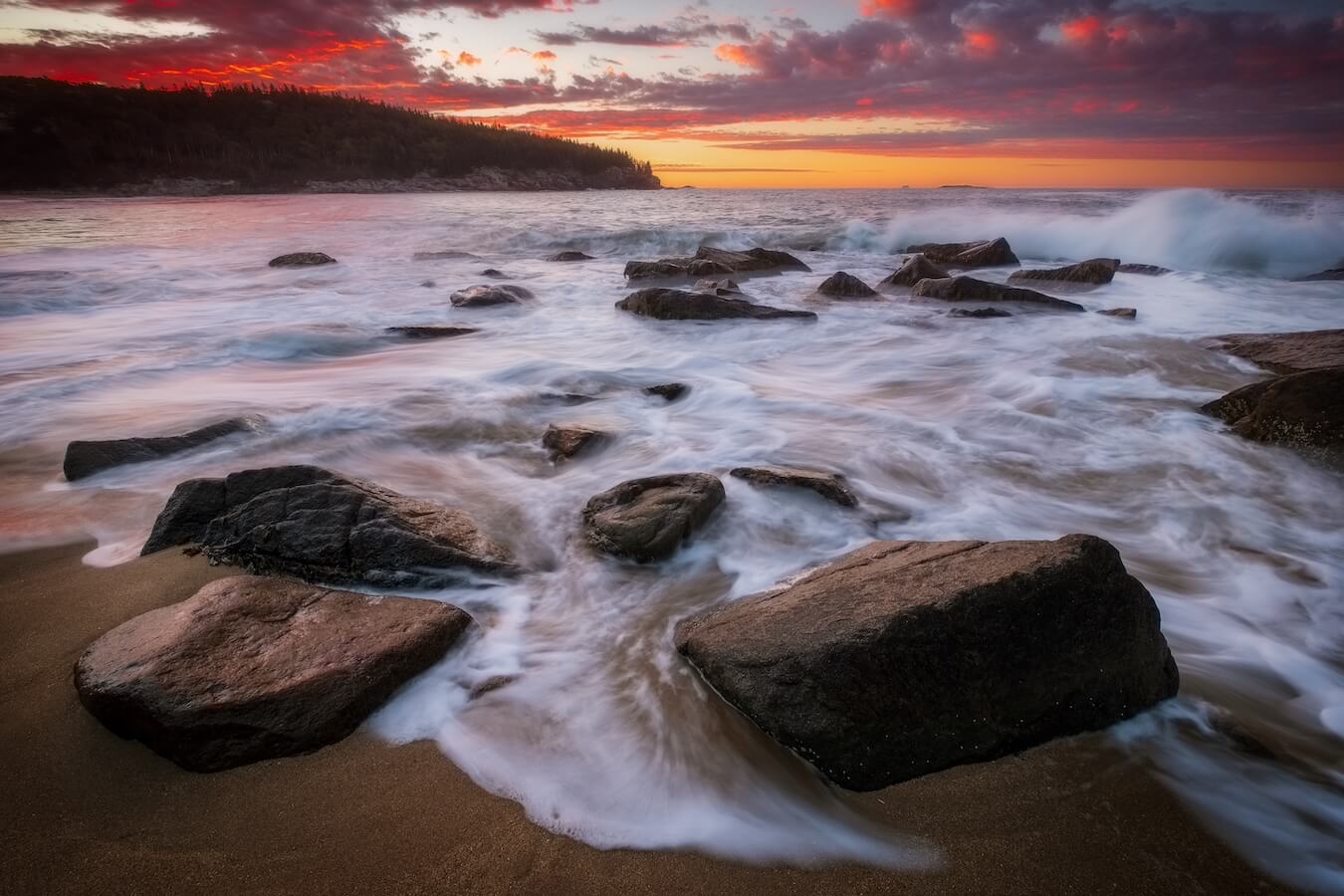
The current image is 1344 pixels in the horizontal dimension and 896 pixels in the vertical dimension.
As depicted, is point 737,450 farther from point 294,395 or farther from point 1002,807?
point 294,395

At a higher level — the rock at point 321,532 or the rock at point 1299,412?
the rock at point 1299,412

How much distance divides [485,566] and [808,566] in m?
1.43

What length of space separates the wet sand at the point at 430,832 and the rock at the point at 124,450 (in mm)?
2285

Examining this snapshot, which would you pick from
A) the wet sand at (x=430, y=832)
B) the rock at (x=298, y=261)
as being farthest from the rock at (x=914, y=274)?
the rock at (x=298, y=261)

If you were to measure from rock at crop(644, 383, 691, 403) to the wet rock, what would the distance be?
138 inches

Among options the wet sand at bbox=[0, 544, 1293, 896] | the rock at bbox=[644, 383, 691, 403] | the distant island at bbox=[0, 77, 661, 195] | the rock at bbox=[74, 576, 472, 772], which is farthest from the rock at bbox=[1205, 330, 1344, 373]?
the distant island at bbox=[0, 77, 661, 195]

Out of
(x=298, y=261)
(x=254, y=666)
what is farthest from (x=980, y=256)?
(x=254, y=666)

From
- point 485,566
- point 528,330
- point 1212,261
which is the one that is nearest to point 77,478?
point 485,566

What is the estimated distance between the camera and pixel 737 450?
14.8 ft

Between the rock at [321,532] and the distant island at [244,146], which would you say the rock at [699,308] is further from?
the distant island at [244,146]

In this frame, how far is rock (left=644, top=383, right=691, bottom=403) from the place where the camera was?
570cm

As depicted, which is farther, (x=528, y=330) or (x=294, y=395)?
(x=528, y=330)

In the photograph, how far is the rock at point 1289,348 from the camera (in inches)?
221

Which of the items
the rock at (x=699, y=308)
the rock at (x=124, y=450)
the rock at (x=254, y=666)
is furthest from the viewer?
the rock at (x=699, y=308)
